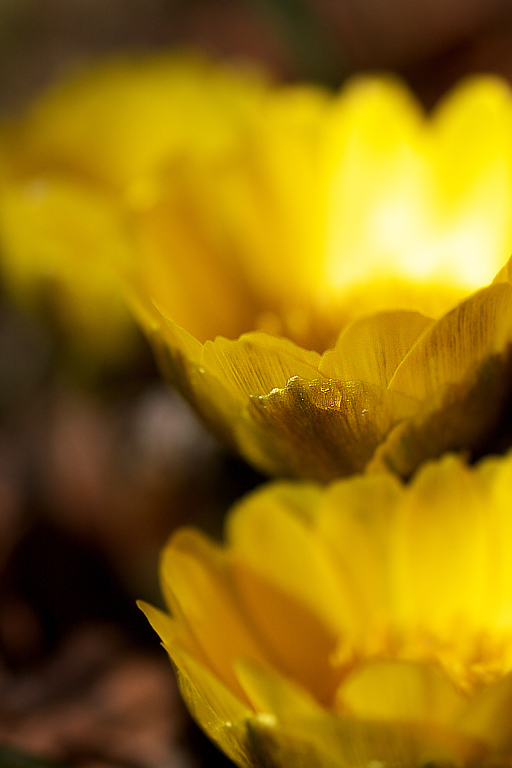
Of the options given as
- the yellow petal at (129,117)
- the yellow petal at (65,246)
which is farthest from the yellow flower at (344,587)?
the yellow petal at (129,117)

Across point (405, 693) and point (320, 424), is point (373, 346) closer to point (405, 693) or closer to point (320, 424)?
point (320, 424)

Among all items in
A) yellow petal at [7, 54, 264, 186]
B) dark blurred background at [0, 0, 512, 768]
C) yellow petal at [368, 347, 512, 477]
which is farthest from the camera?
yellow petal at [7, 54, 264, 186]

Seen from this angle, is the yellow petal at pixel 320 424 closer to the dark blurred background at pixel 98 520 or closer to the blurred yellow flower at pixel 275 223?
the blurred yellow flower at pixel 275 223

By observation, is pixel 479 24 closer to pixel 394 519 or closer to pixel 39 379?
pixel 39 379

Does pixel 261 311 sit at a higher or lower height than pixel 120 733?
higher

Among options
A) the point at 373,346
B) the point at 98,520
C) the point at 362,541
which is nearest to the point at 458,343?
the point at 373,346

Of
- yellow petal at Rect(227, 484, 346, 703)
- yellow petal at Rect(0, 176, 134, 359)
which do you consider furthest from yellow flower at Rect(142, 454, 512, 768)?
yellow petal at Rect(0, 176, 134, 359)

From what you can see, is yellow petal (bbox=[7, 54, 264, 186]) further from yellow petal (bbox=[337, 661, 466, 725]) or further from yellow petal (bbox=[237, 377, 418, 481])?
yellow petal (bbox=[337, 661, 466, 725])

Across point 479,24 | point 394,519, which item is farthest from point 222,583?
point 479,24
